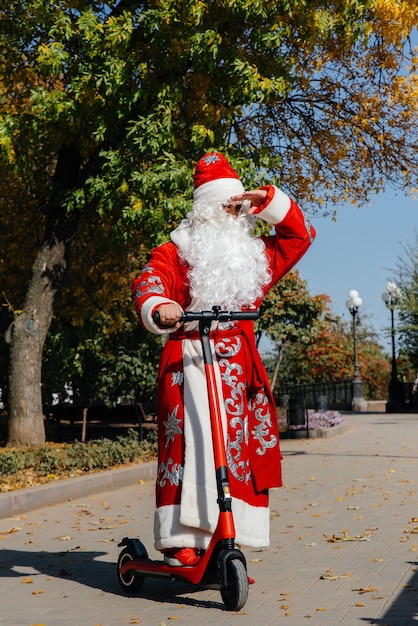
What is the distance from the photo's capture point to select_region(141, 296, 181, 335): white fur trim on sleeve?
512cm

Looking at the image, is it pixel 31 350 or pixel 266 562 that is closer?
pixel 266 562

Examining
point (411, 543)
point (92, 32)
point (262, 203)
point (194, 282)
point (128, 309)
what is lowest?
point (411, 543)

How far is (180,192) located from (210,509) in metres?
9.32

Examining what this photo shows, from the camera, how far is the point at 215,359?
214 inches

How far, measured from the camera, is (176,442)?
5.33 meters

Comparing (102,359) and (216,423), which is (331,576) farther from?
(102,359)

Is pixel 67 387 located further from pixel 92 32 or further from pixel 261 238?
pixel 261 238

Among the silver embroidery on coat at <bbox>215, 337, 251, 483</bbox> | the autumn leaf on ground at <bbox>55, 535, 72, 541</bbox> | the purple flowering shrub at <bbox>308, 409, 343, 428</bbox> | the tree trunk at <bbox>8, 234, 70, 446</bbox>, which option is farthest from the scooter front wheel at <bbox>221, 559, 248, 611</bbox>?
the purple flowering shrub at <bbox>308, 409, 343, 428</bbox>

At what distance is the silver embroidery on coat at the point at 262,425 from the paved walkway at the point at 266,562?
2.60 feet

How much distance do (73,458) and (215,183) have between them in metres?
7.15

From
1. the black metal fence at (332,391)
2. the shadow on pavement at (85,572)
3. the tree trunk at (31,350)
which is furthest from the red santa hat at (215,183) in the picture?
the black metal fence at (332,391)

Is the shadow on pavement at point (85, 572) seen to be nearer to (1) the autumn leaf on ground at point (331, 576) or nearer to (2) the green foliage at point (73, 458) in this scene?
Result: (1) the autumn leaf on ground at point (331, 576)

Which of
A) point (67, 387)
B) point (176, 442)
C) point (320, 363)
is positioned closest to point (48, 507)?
point (176, 442)

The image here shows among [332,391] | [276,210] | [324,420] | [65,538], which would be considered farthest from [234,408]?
[332,391]
